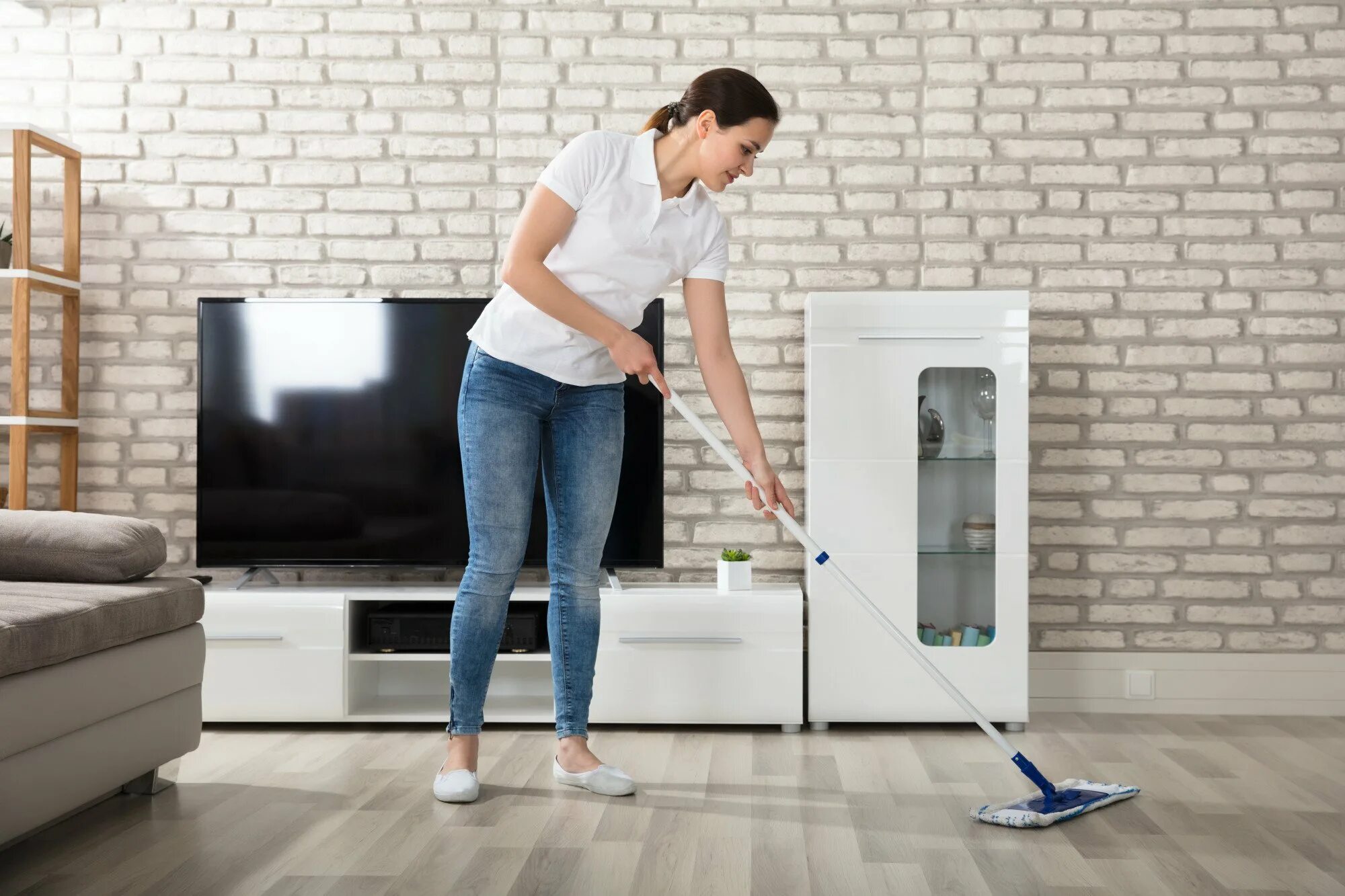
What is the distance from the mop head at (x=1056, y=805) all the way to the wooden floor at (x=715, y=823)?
0.02 metres

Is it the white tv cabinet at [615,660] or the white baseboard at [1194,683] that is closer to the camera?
the white tv cabinet at [615,660]

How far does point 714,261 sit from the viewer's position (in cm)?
215

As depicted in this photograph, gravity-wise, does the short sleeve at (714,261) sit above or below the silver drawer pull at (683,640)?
above

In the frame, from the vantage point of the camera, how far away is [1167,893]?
1.59 meters

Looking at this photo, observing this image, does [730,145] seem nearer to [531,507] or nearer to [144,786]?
[531,507]

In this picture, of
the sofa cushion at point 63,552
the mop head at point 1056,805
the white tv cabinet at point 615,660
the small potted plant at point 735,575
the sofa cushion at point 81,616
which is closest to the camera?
the sofa cushion at point 81,616

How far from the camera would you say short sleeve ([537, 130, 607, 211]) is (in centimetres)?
193

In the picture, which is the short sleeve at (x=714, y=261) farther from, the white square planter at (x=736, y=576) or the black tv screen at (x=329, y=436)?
the white square planter at (x=736, y=576)

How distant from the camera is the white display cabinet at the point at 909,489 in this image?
9.11 ft

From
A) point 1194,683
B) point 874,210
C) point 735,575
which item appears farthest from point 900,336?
point 1194,683

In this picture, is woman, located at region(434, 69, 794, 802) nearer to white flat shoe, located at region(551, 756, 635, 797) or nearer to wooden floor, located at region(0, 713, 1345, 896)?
white flat shoe, located at region(551, 756, 635, 797)

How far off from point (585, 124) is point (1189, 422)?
1.90 meters

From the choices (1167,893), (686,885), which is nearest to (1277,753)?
(1167,893)

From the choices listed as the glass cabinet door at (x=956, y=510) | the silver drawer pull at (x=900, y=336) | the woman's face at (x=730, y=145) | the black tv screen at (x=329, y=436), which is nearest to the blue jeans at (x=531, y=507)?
the woman's face at (x=730, y=145)
